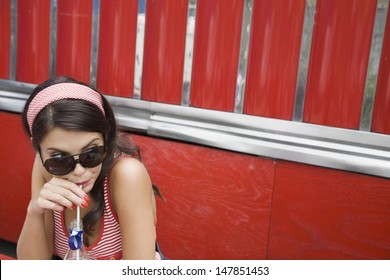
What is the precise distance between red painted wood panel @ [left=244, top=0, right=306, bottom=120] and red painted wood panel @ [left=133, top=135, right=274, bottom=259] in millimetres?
235

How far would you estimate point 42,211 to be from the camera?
131 cm

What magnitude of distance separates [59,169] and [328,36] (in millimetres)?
1112

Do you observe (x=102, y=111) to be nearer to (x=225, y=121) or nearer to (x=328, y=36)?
(x=225, y=121)

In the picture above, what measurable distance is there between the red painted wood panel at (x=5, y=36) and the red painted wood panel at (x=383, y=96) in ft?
5.96

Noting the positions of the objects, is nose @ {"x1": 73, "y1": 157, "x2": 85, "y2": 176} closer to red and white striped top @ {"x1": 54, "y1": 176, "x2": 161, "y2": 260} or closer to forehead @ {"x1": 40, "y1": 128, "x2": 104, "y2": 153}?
forehead @ {"x1": 40, "y1": 128, "x2": 104, "y2": 153}

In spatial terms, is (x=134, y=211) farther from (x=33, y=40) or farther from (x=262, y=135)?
(x=33, y=40)

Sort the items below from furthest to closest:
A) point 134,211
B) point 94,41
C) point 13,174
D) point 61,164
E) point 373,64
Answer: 1. point 13,174
2. point 94,41
3. point 373,64
4. point 134,211
5. point 61,164

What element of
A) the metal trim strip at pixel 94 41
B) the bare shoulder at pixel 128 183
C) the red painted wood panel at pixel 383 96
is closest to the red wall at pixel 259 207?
the red painted wood panel at pixel 383 96

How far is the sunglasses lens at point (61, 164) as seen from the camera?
3.81 feet

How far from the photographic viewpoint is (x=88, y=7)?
212 cm

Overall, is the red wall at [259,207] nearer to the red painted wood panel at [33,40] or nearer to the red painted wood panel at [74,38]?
the red painted wood panel at [74,38]

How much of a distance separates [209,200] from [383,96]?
0.84m

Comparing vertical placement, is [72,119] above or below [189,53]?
below

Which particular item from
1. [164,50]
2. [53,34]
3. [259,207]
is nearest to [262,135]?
[259,207]
